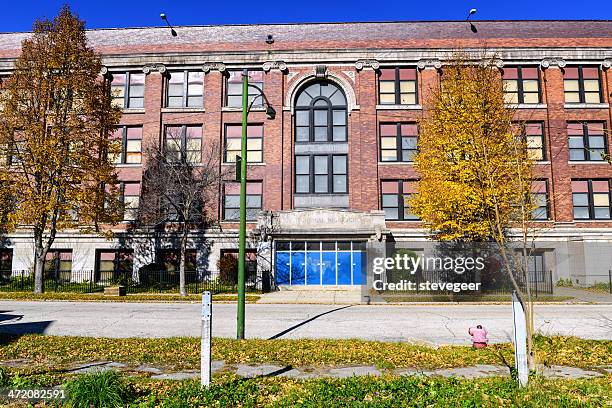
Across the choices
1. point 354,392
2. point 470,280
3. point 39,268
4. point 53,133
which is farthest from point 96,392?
point 53,133

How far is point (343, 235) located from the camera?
28453 millimetres

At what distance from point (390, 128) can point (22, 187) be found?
75.2 ft

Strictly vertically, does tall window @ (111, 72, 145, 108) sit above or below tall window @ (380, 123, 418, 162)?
above

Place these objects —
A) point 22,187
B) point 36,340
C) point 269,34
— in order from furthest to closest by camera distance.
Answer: point 269,34 < point 22,187 < point 36,340

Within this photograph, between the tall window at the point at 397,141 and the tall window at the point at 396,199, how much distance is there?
1.72 m

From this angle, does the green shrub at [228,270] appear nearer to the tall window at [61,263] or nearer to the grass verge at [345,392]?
the tall window at [61,263]

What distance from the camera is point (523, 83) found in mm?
31641

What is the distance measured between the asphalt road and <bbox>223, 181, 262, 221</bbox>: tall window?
37.4ft

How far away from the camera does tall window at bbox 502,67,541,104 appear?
3147 centimetres

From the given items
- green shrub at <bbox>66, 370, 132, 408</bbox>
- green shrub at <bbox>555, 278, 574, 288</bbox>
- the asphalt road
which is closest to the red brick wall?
green shrub at <bbox>555, 278, 574, 288</bbox>

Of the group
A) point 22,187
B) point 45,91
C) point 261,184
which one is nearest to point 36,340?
point 22,187

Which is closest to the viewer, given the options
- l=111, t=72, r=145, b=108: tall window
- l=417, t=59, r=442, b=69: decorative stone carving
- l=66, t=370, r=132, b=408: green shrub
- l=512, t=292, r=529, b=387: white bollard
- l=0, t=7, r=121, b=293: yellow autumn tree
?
l=66, t=370, r=132, b=408: green shrub

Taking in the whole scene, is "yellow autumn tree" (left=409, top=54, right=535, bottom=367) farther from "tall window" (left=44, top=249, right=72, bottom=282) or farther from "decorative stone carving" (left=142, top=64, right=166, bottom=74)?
"tall window" (left=44, top=249, right=72, bottom=282)

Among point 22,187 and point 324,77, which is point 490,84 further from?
point 22,187
